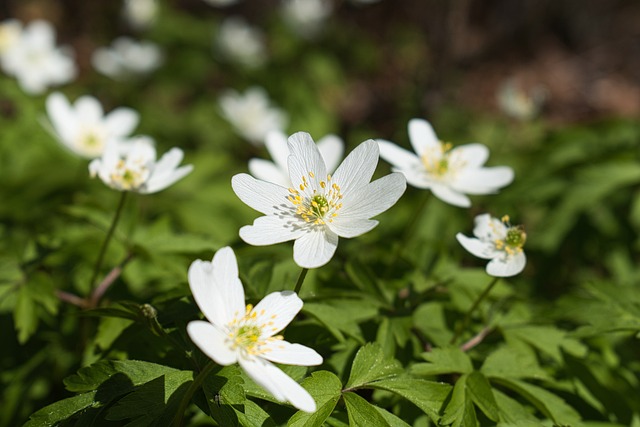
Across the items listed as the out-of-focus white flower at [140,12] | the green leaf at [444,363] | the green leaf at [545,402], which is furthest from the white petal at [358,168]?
the out-of-focus white flower at [140,12]

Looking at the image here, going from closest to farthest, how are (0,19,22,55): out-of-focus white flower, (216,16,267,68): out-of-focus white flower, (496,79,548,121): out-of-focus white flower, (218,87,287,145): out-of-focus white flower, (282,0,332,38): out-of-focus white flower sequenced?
(0,19,22,55): out-of-focus white flower
(496,79,548,121): out-of-focus white flower
(218,87,287,145): out-of-focus white flower
(216,16,267,68): out-of-focus white flower
(282,0,332,38): out-of-focus white flower

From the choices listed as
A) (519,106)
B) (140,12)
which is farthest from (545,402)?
(140,12)

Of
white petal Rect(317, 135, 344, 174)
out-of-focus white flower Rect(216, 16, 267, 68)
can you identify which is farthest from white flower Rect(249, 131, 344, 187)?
out-of-focus white flower Rect(216, 16, 267, 68)

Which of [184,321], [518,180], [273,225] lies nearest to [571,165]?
[518,180]

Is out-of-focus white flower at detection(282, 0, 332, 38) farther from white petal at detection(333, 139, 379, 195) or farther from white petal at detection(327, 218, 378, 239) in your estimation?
white petal at detection(327, 218, 378, 239)

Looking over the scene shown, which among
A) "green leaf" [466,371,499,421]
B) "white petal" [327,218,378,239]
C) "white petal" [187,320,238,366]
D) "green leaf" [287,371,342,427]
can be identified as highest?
"white petal" [327,218,378,239]

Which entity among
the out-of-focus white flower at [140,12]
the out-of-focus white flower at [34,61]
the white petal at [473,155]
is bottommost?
the out-of-focus white flower at [140,12]

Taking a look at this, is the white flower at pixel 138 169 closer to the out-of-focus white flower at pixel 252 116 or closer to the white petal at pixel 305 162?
the white petal at pixel 305 162
